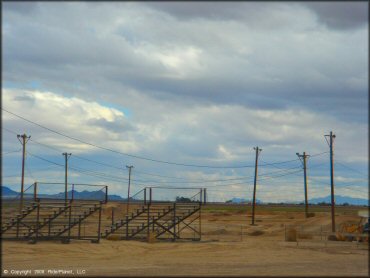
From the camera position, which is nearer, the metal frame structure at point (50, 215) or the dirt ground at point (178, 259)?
the dirt ground at point (178, 259)

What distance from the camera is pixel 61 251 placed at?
29859mm

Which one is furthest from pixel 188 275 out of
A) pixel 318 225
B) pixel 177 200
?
pixel 318 225

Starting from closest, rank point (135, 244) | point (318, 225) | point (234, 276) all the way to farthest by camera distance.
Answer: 1. point (234, 276)
2. point (135, 244)
3. point (318, 225)

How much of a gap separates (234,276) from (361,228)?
2547 centimetres

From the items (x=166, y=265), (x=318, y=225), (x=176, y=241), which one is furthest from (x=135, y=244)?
(x=318, y=225)

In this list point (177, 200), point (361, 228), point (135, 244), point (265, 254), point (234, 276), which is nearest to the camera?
point (234, 276)

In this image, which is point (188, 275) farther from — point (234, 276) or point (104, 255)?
point (104, 255)

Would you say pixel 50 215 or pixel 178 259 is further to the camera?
pixel 50 215

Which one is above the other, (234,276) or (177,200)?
Result: (177,200)

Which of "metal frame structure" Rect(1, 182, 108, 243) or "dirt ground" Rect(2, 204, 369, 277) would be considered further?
"metal frame structure" Rect(1, 182, 108, 243)

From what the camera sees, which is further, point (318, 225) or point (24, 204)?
point (318, 225)

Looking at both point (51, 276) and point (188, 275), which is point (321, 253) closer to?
point (188, 275)

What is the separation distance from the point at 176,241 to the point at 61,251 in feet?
33.1

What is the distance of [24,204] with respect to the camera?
3681cm
